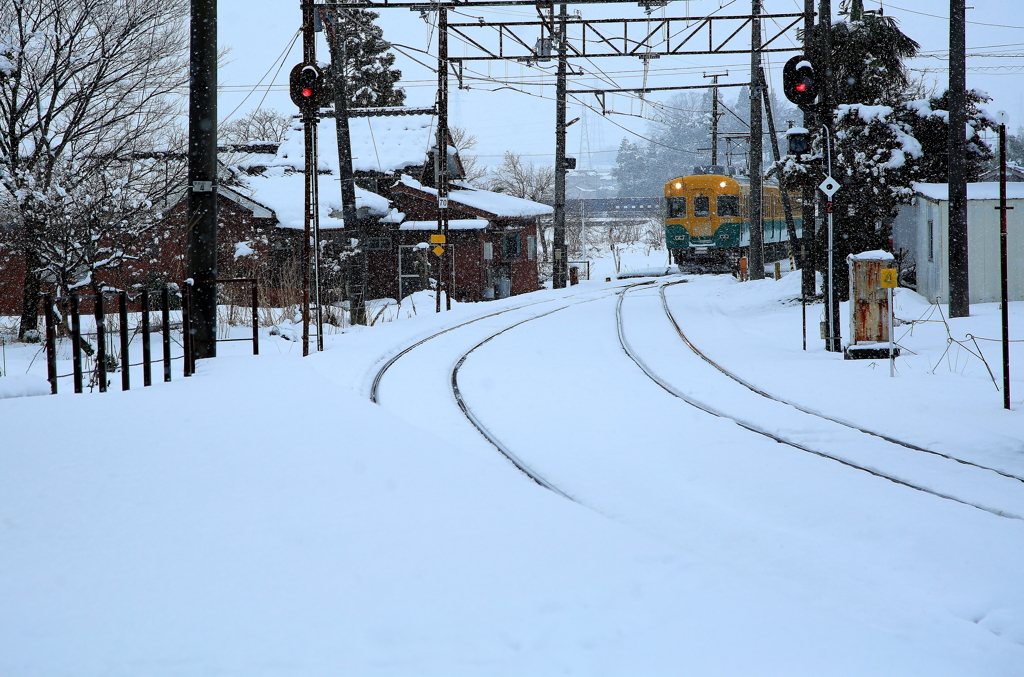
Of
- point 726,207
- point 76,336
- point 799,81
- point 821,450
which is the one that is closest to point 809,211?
point 799,81

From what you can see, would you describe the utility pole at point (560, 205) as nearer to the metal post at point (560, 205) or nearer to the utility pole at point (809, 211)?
the metal post at point (560, 205)

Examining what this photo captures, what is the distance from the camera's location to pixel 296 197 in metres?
29.9

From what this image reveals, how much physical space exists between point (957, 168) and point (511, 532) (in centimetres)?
1290

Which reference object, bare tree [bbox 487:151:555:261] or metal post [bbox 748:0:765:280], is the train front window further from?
bare tree [bbox 487:151:555:261]

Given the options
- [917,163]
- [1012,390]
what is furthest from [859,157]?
[1012,390]

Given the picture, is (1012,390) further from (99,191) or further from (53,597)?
(99,191)

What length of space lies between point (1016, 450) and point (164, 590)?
5.97 metres

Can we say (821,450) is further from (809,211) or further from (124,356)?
(809,211)

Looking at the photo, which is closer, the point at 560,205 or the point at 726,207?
the point at 560,205

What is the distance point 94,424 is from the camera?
7660 mm

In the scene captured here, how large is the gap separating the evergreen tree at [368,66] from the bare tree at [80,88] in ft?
88.8

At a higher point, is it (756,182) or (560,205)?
(756,182)

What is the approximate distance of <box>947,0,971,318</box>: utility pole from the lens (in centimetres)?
1466

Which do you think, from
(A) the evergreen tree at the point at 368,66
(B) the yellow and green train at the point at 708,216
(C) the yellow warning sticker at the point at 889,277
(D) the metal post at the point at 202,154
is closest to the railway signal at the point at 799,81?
(C) the yellow warning sticker at the point at 889,277
